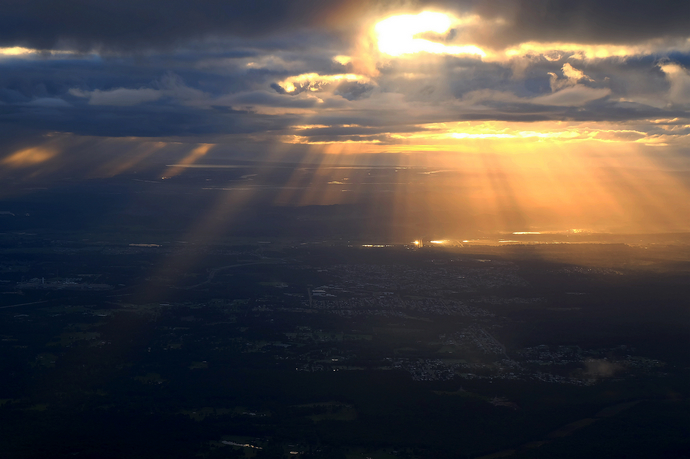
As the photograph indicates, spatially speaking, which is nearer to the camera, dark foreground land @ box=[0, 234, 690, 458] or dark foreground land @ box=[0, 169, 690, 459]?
dark foreground land @ box=[0, 234, 690, 458]

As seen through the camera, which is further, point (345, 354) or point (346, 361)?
point (345, 354)

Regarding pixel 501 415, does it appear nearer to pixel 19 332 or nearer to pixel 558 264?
pixel 19 332

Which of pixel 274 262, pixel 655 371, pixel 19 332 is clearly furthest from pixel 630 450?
pixel 274 262

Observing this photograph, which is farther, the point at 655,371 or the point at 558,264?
the point at 558,264

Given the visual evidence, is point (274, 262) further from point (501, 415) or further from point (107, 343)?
point (501, 415)

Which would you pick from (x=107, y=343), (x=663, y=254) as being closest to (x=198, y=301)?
(x=107, y=343)

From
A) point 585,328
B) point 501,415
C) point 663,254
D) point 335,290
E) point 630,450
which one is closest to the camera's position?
point 630,450

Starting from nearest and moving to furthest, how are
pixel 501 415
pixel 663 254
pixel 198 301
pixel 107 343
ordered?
1. pixel 501 415
2. pixel 107 343
3. pixel 198 301
4. pixel 663 254

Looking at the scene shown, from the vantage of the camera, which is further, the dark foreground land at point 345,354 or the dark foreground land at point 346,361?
the dark foreground land at point 345,354

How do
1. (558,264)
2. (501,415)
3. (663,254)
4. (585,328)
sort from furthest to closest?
(663,254) < (558,264) < (585,328) < (501,415)
